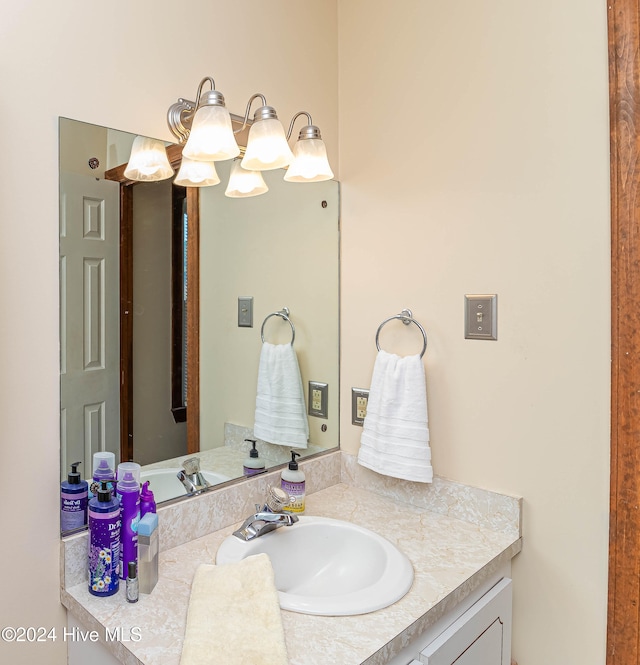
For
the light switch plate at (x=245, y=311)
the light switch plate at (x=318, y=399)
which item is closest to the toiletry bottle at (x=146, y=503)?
the light switch plate at (x=245, y=311)

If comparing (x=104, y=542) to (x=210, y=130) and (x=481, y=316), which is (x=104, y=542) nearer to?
(x=210, y=130)

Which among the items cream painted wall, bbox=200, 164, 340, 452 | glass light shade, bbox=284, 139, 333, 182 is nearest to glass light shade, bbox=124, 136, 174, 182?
cream painted wall, bbox=200, 164, 340, 452

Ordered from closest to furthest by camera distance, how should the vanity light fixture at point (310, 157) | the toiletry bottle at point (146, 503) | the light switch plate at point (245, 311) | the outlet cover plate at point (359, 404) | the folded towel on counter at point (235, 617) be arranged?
1. the folded towel on counter at point (235, 617)
2. the toiletry bottle at point (146, 503)
3. the vanity light fixture at point (310, 157)
4. the light switch plate at point (245, 311)
5. the outlet cover plate at point (359, 404)

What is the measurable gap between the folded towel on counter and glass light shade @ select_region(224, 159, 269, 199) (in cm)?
91

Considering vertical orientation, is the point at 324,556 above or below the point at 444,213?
below

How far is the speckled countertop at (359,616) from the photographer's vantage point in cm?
86

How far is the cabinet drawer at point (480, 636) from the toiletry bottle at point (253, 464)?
61 cm

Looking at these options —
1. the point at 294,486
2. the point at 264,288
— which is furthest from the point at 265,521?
the point at 264,288

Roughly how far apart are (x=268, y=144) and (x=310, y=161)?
0.14m

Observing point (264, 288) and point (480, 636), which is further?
point (264, 288)

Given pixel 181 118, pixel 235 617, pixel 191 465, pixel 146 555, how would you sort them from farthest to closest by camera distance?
pixel 191 465
pixel 181 118
pixel 146 555
pixel 235 617

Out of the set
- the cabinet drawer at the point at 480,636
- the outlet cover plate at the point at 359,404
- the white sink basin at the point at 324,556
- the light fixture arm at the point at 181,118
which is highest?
the light fixture arm at the point at 181,118

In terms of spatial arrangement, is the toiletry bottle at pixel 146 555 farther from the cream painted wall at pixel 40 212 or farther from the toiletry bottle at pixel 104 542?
the cream painted wall at pixel 40 212

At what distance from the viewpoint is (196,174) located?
4.23ft
